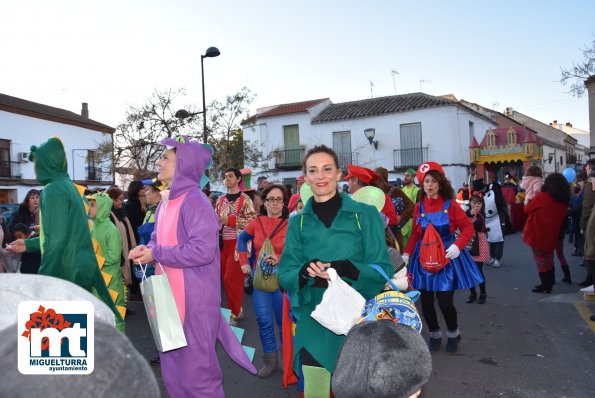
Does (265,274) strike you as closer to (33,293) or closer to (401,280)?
(401,280)

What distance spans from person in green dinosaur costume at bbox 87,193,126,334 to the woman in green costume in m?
2.73

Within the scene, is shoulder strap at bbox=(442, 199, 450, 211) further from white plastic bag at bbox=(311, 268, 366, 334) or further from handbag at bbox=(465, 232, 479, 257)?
white plastic bag at bbox=(311, 268, 366, 334)

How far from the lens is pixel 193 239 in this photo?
308 centimetres

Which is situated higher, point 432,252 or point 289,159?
point 289,159

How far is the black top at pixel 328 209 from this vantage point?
3043mm

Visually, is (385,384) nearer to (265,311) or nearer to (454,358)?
(265,311)

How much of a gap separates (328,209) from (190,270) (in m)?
0.94

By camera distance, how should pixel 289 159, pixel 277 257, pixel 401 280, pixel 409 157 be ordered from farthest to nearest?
pixel 289 159, pixel 409 157, pixel 277 257, pixel 401 280

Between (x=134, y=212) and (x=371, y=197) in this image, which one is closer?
(x=371, y=197)

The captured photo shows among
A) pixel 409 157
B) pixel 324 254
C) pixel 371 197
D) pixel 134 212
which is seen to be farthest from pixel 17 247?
pixel 409 157

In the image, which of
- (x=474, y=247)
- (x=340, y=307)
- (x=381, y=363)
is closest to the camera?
(x=381, y=363)

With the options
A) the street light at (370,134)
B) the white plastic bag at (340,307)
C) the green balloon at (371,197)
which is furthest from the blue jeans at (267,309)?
the street light at (370,134)

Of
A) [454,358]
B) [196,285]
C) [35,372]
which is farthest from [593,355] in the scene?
[35,372]

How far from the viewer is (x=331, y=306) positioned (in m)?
2.68
